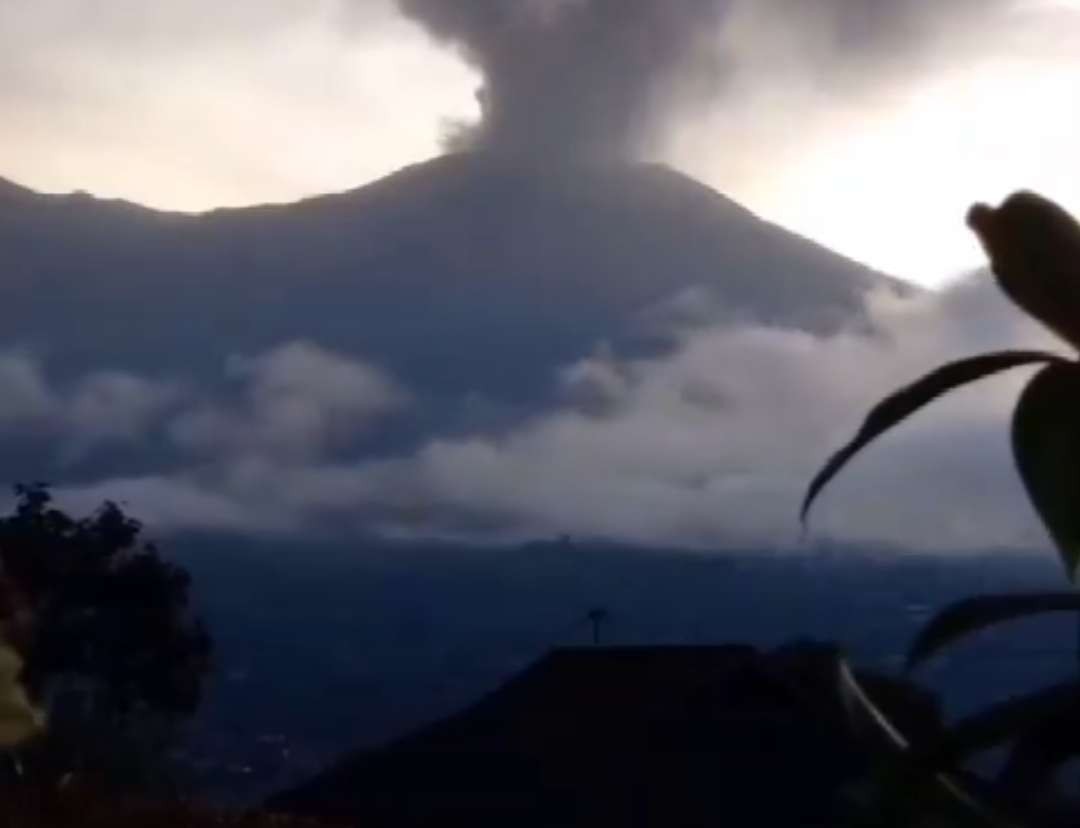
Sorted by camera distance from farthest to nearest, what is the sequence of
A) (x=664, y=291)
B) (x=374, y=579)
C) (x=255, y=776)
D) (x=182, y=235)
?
(x=182, y=235) → (x=664, y=291) → (x=374, y=579) → (x=255, y=776)

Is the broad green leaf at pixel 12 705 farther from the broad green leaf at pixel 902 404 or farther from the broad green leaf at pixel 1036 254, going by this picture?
the broad green leaf at pixel 1036 254

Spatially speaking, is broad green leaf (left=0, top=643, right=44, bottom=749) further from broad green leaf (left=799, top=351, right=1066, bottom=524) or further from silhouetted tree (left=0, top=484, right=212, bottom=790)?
silhouetted tree (left=0, top=484, right=212, bottom=790)

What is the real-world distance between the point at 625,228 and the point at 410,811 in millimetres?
145314

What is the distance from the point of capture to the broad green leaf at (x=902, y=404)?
265 cm

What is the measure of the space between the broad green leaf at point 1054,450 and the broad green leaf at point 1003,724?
16 centimetres

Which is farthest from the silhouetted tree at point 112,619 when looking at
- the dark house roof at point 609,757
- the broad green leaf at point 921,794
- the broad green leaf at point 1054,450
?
the broad green leaf at point 1054,450

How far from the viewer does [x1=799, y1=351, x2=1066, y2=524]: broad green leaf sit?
8.70ft

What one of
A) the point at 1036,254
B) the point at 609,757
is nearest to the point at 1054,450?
the point at 1036,254

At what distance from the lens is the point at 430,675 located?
5488 cm

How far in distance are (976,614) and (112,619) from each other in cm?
2679

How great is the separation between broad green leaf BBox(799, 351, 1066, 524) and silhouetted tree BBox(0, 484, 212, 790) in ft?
84.4

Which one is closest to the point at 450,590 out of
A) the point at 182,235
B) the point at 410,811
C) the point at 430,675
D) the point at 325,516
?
the point at 430,675

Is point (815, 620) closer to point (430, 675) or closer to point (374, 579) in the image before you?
point (430, 675)

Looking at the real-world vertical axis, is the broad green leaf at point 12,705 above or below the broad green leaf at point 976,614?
below
